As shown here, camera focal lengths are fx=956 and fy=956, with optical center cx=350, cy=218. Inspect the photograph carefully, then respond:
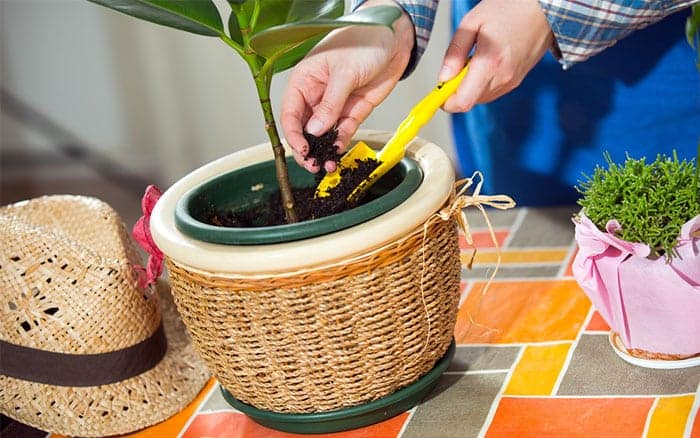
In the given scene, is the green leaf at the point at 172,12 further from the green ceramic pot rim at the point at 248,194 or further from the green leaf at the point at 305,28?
the green ceramic pot rim at the point at 248,194

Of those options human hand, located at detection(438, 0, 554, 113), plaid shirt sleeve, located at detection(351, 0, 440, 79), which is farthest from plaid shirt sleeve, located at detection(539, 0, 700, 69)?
plaid shirt sleeve, located at detection(351, 0, 440, 79)

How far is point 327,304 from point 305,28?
0.74 feet

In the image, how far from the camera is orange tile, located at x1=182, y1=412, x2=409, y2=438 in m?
0.88

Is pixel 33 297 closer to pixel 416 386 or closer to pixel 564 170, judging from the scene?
pixel 416 386

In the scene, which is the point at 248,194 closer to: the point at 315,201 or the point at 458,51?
the point at 315,201

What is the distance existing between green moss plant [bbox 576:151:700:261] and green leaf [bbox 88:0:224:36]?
365mm

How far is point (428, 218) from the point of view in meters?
0.82

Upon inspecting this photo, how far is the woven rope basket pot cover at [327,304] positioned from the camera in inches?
30.6

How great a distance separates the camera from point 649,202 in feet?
2.76

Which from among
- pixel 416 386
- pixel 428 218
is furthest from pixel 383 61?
pixel 416 386

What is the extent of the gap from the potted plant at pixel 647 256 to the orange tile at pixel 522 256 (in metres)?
0.24

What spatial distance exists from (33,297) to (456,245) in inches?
16.5

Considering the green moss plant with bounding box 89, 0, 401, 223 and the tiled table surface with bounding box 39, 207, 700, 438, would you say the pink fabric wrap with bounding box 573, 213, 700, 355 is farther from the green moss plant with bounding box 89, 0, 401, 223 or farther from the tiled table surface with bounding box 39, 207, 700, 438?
the green moss plant with bounding box 89, 0, 401, 223

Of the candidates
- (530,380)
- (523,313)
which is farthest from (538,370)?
(523,313)
